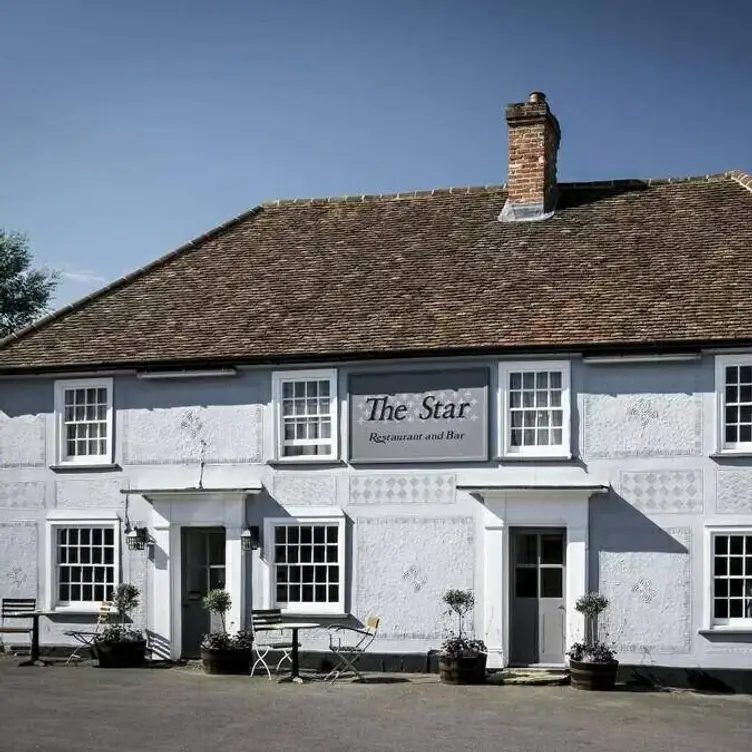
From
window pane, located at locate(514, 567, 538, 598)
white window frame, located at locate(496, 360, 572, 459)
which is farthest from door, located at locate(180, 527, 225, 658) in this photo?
white window frame, located at locate(496, 360, 572, 459)

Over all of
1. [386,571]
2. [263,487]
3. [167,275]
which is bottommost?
[386,571]

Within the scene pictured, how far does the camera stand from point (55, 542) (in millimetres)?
23703

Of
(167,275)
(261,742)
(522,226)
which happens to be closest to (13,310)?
(167,275)

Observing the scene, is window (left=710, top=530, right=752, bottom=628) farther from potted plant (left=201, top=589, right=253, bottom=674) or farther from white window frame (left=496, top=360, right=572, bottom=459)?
potted plant (left=201, top=589, right=253, bottom=674)

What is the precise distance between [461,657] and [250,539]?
4316 millimetres

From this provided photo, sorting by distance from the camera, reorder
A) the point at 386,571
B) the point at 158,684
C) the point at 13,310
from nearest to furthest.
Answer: the point at 158,684, the point at 386,571, the point at 13,310

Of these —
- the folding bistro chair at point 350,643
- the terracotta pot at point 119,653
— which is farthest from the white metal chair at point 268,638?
the terracotta pot at point 119,653

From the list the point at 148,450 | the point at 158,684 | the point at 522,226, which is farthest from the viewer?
the point at 522,226

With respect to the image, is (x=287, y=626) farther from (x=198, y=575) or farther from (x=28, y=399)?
(x=28, y=399)

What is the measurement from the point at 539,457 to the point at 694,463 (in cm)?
246

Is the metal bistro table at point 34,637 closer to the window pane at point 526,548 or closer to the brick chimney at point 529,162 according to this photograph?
the window pane at point 526,548

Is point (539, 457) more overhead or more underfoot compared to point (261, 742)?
more overhead

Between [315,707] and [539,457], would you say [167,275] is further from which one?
[315,707]

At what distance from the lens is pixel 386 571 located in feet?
71.8
